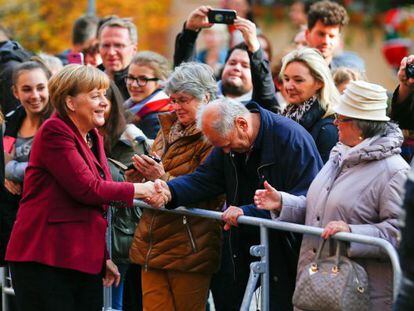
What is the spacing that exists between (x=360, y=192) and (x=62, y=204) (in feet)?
5.82

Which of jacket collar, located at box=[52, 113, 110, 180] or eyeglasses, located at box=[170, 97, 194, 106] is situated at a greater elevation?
eyeglasses, located at box=[170, 97, 194, 106]

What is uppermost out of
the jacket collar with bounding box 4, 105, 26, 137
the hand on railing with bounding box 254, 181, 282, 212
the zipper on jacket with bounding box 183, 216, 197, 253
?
the jacket collar with bounding box 4, 105, 26, 137

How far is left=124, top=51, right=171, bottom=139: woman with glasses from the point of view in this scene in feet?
29.3

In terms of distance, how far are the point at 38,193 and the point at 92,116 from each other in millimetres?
592

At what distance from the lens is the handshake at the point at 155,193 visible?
700 cm

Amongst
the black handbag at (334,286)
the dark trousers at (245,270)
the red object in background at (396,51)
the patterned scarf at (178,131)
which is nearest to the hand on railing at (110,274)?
the dark trousers at (245,270)

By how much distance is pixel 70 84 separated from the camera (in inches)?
272

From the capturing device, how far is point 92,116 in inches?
273

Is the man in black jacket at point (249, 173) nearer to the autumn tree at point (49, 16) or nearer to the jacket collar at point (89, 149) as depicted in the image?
the jacket collar at point (89, 149)

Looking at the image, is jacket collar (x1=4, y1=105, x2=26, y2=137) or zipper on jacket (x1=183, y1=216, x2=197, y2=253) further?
A: jacket collar (x1=4, y1=105, x2=26, y2=137)

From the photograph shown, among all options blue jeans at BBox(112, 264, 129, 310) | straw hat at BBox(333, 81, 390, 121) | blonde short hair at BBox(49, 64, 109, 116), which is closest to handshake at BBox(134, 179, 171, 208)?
blonde short hair at BBox(49, 64, 109, 116)

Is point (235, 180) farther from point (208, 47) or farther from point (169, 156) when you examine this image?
point (208, 47)

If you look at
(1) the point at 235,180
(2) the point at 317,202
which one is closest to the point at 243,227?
(1) the point at 235,180

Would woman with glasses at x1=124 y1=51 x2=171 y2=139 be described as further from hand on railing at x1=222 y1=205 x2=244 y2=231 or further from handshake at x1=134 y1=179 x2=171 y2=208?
hand on railing at x1=222 y1=205 x2=244 y2=231
